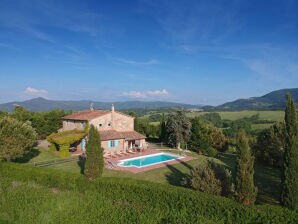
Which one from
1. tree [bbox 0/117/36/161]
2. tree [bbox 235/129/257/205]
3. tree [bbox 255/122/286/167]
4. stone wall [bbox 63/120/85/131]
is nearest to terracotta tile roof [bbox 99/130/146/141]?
stone wall [bbox 63/120/85/131]

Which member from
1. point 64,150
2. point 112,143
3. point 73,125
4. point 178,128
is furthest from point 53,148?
point 178,128

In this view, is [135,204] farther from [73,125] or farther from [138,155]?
[73,125]

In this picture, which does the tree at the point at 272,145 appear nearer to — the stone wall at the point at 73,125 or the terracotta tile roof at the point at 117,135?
the terracotta tile roof at the point at 117,135

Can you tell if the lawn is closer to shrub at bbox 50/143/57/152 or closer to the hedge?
shrub at bbox 50/143/57/152

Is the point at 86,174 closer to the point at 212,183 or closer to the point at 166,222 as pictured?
the point at 166,222

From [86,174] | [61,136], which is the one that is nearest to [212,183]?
[86,174]

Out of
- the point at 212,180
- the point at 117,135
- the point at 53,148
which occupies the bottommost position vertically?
the point at 53,148
